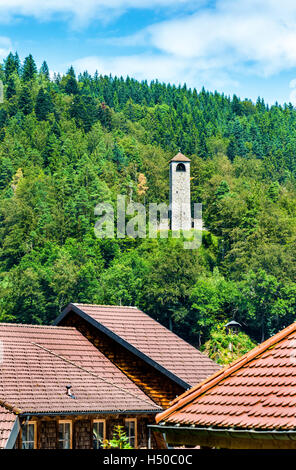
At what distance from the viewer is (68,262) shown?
3935 inches

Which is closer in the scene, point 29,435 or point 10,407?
point 10,407

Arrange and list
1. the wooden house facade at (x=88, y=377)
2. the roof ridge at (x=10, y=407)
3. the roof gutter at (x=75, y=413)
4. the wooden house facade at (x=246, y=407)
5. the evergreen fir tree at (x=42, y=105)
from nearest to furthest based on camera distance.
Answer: the wooden house facade at (x=246, y=407) → the roof ridge at (x=10, y=407) → the roof gutter at (x=75, y=413) → the wooden house facade at (x=88, y=377) → the evergreen fir tree at (x=42, y=105)

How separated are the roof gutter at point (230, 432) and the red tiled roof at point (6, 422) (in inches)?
308

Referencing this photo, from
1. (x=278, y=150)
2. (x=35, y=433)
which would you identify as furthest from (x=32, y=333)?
(x=278, y=150)

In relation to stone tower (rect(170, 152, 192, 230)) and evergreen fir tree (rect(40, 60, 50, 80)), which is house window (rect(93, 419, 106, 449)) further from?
evergreen fir tree (rect(40, 60, 50, 80))

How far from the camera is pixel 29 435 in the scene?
1562 centimetres

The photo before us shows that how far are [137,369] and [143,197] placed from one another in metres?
107

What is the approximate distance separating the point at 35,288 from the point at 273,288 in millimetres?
24945

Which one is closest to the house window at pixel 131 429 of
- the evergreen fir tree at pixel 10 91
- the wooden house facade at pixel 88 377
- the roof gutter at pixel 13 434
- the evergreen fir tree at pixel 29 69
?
the wooden house facade at pixel 88 377

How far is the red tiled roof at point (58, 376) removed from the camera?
625 inches

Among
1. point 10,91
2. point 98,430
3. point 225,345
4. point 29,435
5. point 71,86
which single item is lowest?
point 225,345

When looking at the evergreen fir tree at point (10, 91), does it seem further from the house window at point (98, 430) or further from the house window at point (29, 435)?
the house window at point (29, 435)

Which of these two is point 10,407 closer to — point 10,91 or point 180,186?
point 180,186

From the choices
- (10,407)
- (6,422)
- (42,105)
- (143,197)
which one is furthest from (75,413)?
(42,105)
